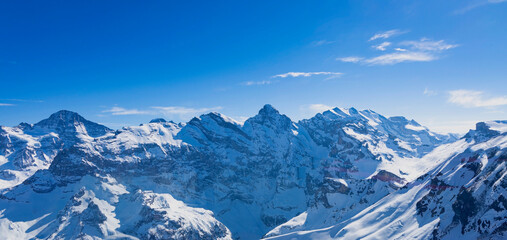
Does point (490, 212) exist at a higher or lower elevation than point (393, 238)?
higher

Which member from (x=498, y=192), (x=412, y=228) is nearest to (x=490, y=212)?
(x=498, y=192)

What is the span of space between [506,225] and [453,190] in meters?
64.0

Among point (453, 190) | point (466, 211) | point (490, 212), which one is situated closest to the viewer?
point (490, 212)

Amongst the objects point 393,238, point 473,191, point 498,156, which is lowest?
point 393,238

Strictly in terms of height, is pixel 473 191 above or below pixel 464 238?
above

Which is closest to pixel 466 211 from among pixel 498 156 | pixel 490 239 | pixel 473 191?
pixel 473 191

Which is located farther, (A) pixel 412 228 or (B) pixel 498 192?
(A) pixel 412 228

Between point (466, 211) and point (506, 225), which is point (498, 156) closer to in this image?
point (466, 211)

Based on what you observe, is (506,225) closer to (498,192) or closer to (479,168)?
(498,192)

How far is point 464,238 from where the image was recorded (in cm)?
14762

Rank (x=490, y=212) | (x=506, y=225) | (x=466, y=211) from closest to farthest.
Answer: (x=506, y=225) < (x=490, y=212) < (x=466, y=211)

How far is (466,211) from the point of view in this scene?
157000mm

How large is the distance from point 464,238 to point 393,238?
5453cm

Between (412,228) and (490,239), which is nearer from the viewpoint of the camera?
(490,239)
